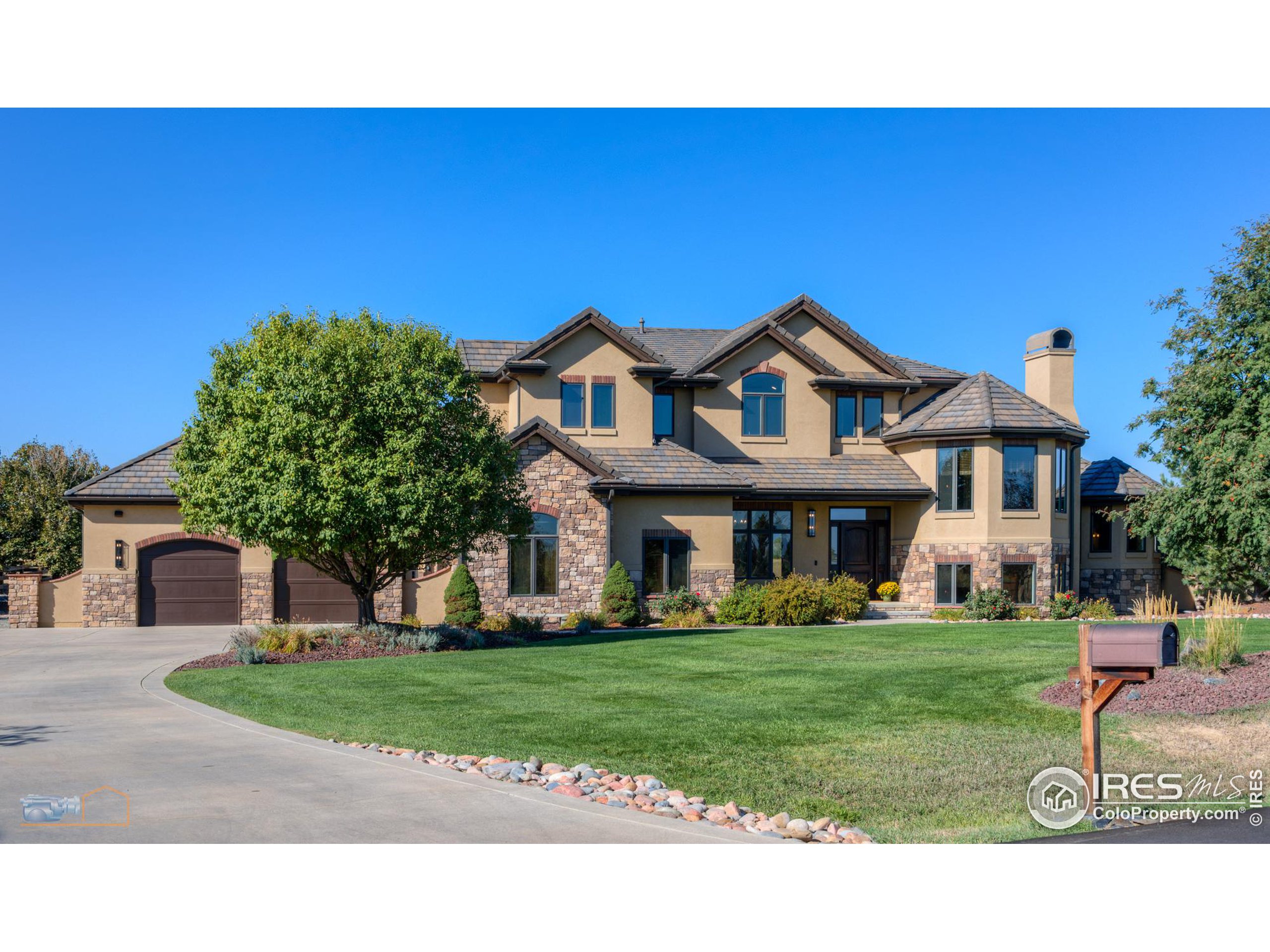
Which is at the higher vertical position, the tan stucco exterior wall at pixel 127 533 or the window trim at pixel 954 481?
the window trim at pixel 954 481

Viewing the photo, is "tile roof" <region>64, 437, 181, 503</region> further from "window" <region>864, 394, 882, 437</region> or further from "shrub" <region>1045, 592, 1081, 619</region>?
"shrub" <region>1045, 592, 1081, 619</region>

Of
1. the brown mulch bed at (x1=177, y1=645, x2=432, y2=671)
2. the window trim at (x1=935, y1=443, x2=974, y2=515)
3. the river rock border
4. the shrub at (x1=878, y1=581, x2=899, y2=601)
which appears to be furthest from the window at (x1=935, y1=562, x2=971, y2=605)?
the river rock border

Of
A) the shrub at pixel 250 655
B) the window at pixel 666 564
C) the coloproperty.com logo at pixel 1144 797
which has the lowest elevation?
the shrub at pixel 250 655

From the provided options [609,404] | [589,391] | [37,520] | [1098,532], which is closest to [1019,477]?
[1098,532]

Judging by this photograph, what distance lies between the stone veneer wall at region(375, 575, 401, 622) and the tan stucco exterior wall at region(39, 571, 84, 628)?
743 cm

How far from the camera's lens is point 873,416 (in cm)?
3072

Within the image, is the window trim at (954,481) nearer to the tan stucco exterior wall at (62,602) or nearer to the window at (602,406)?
the window at (602,406)

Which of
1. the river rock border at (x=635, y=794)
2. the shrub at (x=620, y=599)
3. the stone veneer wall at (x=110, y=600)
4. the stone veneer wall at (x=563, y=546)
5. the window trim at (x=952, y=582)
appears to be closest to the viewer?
the river rock border at (x=635, y=794)

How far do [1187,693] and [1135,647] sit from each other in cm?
547

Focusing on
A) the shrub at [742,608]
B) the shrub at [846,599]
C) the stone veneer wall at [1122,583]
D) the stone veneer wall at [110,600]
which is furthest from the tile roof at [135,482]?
the stone veneer wall at [1122,583]

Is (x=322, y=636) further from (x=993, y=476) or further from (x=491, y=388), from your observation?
(x=993, y=476)

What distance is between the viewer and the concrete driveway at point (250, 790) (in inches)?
264

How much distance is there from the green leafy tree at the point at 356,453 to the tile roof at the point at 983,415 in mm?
13350

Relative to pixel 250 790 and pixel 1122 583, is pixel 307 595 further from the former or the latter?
pixel 1122 583
